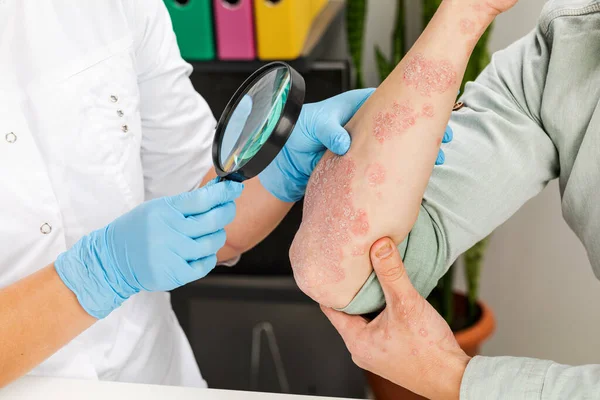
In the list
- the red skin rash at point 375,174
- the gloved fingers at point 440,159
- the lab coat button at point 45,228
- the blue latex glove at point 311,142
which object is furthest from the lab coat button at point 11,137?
the gloved fingers at point 440,159

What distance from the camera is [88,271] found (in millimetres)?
951

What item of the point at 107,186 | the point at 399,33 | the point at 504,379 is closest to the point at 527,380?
the point at 504,379

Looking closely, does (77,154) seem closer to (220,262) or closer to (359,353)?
(220,262)

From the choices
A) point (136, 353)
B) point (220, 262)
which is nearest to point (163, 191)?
point (220, 262)

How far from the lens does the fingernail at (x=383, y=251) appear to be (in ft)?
2.96

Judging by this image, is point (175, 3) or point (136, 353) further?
point (175, 3)

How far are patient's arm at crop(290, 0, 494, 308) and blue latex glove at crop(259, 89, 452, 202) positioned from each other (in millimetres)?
30

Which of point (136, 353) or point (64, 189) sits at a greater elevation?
point (64, 189)

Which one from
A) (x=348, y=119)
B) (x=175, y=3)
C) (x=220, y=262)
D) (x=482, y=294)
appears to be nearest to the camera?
(x=348, y=119)

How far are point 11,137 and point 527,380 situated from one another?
2.66ft

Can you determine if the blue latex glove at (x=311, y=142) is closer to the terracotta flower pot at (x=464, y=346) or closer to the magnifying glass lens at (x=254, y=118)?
the magnifying glass lens at (x=254, y=118)

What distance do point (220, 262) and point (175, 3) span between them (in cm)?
80

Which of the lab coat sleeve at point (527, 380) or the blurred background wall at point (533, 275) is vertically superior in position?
the lab coat sleeve at point (527, 380)

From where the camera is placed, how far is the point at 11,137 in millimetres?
979
